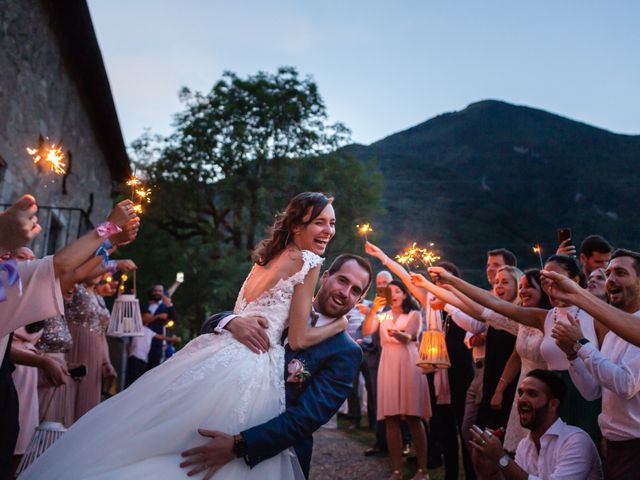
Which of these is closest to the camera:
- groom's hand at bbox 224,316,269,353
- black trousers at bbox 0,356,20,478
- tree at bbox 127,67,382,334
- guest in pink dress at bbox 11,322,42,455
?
groom's hand at bbox 224,316,269,353

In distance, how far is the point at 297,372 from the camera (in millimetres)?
2520

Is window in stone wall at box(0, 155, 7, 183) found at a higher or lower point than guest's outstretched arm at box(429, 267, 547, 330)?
higher

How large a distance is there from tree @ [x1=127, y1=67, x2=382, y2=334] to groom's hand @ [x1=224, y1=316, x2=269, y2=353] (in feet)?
67.8

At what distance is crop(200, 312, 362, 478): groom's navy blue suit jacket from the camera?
2.22 meters

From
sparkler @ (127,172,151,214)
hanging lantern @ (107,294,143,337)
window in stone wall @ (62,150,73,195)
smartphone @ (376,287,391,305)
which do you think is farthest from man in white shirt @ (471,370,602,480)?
window in stone wall @ (62,150,73,195)

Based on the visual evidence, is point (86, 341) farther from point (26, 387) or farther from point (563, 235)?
point (563, 235)

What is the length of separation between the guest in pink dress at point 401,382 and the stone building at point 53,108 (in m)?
4.80

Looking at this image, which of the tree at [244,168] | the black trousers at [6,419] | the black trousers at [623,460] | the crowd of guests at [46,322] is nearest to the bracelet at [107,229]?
the crowd of guests at [46,322]

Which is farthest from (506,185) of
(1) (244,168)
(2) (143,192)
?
(2) (143,192)

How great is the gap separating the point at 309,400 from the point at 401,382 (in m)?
4.36

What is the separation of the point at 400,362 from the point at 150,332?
20.5ft

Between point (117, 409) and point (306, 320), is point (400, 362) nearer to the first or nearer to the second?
point (306, 320)

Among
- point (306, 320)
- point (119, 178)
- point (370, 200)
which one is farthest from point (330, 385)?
point (370, 200)

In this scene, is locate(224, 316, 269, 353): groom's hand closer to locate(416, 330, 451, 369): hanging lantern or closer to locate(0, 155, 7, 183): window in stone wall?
locate(416, 330, 451, 369): hanging lantern
